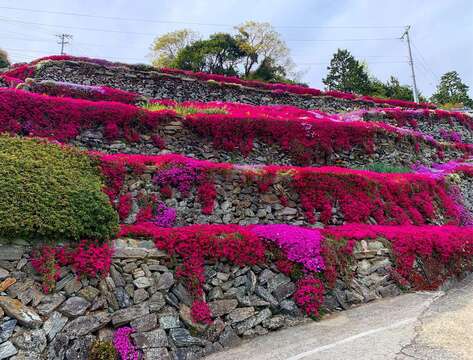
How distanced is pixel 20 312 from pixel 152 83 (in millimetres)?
21688

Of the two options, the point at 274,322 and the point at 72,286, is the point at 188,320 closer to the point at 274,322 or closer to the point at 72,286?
the point at 274,322

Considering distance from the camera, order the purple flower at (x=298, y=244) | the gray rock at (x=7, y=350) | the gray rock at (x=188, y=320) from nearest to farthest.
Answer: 1. the gray rock at (x=7, y=350)
2. the gray rock at (x=188, y=320)
3. the purple flower at (x=298, y=244)

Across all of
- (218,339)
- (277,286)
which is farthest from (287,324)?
(218,339)

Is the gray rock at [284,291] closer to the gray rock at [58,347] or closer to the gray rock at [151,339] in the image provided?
the gray rock at [151,339]

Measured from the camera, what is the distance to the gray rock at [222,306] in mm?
7621

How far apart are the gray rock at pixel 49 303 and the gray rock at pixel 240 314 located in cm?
310

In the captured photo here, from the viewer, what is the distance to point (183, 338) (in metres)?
7.06

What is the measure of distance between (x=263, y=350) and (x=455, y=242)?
24.1ft

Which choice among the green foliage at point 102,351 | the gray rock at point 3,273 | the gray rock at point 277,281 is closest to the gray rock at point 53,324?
the green foliage at point 102,351

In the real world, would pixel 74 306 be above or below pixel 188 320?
above

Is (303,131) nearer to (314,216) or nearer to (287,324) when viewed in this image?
(314,216)

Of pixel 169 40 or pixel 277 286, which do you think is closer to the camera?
pixel 277 286

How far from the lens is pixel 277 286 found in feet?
27.7

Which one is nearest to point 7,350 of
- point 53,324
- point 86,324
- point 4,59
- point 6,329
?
point 6,329
